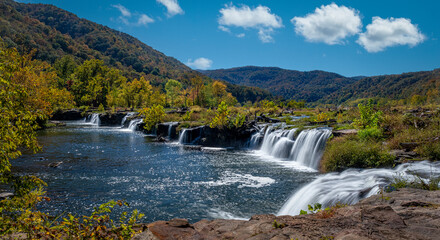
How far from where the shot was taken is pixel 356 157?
1149cm

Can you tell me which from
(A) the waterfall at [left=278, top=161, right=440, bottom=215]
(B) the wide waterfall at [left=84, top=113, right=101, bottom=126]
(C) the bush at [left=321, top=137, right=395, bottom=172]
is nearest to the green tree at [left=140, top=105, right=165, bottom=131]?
(B) the wide waterfall at [left=84, top=113, right=101, bottom=126]

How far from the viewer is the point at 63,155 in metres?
18.7

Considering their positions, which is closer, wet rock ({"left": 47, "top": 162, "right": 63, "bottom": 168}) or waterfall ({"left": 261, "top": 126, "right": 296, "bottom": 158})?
wet rock ({"left": 47, "top": 162, "right": 63, "bottom": 168})

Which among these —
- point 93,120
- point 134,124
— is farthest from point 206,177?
point 93,120

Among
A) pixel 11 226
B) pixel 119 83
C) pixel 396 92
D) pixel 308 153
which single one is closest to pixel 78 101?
pixel 119 83

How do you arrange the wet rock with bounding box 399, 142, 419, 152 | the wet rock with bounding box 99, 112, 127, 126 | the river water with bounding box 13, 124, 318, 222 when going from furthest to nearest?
1. the wet rock with bounding box 99, 112, 127, 126
2. the wet rock with bounding box 399, 142, 419, 152
3. the river water with bounding box 13, 124, 318, 222

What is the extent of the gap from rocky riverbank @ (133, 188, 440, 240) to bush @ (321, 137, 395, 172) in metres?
5.47

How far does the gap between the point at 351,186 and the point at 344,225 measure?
5.38m

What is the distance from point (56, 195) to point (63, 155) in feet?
29.8

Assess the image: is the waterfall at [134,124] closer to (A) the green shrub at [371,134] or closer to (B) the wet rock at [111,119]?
(B) the wet rock at [111,119]

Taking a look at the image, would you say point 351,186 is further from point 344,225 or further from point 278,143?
point 278,143

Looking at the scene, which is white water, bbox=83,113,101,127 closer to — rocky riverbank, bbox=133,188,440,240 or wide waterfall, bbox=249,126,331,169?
wide waterfall, bbox=249,126,331,169

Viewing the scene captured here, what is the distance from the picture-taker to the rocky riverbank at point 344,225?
12.8 feet

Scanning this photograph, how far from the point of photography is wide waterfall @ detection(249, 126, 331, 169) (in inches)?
626
